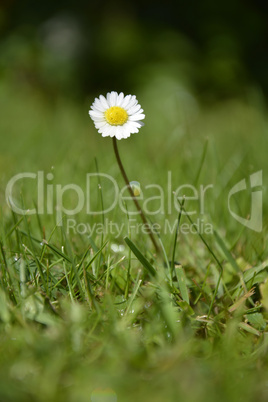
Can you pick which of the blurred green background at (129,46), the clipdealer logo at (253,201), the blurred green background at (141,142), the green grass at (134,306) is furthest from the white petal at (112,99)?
the blurred green background at (129,46)

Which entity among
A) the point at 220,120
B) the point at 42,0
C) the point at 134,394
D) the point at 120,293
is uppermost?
the point at 42,0

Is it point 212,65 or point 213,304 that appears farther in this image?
point 212,65

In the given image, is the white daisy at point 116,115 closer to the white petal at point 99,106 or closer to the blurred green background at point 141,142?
the white petal at point 99,106

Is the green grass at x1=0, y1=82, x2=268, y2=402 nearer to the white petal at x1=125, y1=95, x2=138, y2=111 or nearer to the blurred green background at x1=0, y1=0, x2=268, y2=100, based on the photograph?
the white petal at x1=125, y1=95, x2=138, y2=111

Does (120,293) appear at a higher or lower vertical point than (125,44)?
lower

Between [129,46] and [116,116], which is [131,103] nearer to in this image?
[116,116]

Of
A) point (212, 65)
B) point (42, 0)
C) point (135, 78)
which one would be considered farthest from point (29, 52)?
point (212, 65)

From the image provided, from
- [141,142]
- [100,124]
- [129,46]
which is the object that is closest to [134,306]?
[100,124]

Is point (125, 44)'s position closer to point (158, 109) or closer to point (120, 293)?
point (158, 109)
